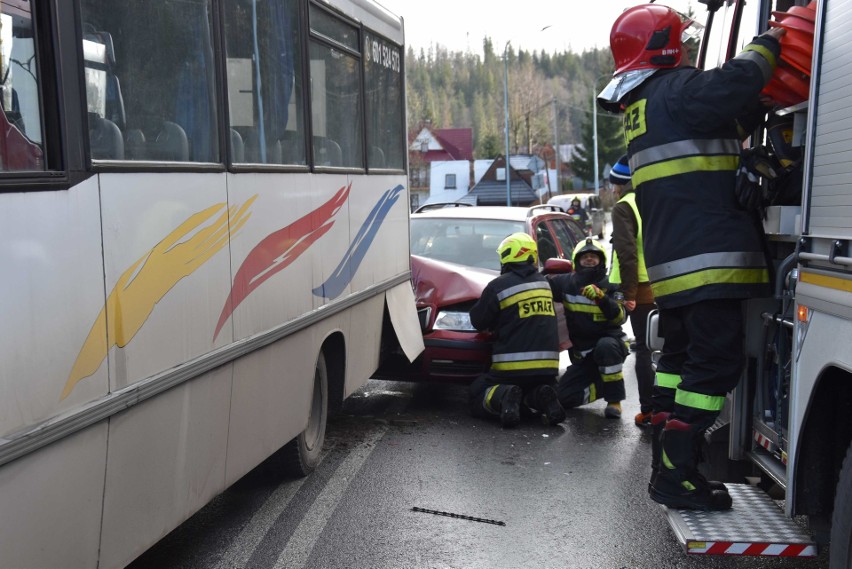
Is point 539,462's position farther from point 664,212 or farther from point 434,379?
point 664,212

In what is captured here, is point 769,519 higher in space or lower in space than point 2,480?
lower

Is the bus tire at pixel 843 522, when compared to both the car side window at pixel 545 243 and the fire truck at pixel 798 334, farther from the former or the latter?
the car side window at pixel 545 243

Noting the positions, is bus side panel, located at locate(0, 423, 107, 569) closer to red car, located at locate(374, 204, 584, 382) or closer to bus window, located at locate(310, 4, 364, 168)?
bus window, located at locate(310, 4, 364, 168)

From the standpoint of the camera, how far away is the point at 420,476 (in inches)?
230

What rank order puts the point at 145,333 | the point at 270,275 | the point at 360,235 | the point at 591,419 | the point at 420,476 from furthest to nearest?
the point at 591,419, the point at 360,235, the point at 420,476, the point at 270,275, the point at 145,333

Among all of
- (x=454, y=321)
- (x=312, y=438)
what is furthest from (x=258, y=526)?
(x=454, y=321)

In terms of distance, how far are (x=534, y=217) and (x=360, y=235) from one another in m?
3.45

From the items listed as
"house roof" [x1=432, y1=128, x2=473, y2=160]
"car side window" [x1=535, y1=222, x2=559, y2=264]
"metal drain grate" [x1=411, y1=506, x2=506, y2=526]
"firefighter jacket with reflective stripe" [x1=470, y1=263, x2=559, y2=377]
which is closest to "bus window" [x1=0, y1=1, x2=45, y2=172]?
"metal drain grate" [x1=411, y1=506, x2=506, y2=526]

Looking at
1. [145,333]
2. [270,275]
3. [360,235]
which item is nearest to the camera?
[145,333]

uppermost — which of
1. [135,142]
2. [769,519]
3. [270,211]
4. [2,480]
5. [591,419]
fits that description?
[135,142]

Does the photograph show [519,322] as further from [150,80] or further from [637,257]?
[150,80]

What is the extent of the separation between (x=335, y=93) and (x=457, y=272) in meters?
2.42

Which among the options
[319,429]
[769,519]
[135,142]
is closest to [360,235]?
[319,429]

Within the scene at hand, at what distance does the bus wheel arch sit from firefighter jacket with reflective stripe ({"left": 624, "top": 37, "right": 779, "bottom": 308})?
242 cm
